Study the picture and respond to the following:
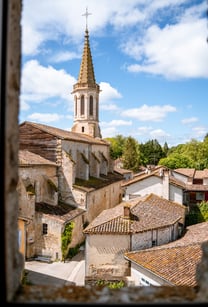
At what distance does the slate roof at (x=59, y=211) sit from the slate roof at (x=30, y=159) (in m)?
3.16

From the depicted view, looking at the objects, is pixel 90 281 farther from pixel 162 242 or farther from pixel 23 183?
pixel 23 183

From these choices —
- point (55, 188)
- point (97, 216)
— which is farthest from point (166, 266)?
point (97, 216)

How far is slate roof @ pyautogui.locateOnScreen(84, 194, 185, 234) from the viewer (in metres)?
16.0

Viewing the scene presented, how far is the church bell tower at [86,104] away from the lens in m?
41.5

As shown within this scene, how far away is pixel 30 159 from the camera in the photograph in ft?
75.5

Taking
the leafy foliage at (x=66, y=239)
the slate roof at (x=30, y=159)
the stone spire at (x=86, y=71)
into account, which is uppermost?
the stone spire at (x=86, y=71)

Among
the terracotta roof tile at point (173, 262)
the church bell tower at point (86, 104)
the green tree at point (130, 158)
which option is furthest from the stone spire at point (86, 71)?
the terracotta roof tile at point (173, 262)

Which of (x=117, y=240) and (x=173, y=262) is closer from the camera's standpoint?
(x=173, y=262)

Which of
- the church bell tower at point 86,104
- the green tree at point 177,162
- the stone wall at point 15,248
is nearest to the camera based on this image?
the stone wall at point 15,248

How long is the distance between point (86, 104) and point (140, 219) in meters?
26.8

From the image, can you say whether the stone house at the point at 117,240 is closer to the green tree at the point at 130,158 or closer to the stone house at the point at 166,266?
the stone house at the point at 166,266

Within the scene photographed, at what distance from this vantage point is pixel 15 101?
8.64 feet

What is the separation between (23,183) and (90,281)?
28.2ft

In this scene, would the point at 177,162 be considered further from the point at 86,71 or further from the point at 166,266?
the point at 166,266
